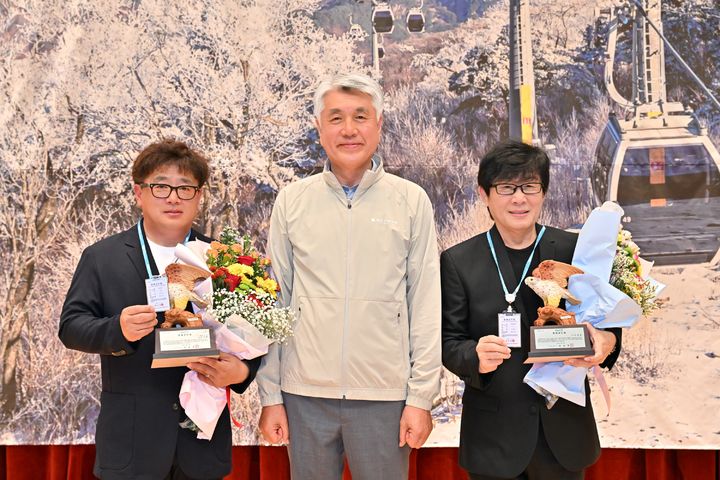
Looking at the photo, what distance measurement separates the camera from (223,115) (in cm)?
345

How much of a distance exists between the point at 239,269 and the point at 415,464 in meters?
1.84

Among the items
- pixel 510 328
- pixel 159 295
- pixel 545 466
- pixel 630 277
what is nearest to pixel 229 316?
pixel 159 295

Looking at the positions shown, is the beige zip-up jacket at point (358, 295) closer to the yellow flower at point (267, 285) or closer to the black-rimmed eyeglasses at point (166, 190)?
the yellow flower at point (267, 285)

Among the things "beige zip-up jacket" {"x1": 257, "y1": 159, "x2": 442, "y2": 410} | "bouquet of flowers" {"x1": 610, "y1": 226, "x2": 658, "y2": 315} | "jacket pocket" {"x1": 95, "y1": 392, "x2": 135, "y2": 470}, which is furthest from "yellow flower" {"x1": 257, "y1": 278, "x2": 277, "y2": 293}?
"bouquet of flowers" {"x1": 610, "y1": 226, "x2": 658, "y2": 315}

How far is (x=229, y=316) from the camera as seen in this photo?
206 centimetres

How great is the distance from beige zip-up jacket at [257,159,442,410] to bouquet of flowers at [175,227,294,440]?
0.16 metres

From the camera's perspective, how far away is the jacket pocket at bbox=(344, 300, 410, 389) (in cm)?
222

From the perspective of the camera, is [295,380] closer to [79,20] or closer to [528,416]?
[528,416]

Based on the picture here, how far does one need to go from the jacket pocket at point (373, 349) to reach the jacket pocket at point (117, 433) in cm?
68

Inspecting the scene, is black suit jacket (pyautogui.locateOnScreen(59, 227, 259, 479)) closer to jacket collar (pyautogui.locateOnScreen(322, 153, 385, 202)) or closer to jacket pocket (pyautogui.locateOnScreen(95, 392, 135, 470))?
jacket pocket (pyautogui.locateOnScreen(95, 392, 135, 470))

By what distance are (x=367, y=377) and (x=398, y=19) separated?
6.32 ft

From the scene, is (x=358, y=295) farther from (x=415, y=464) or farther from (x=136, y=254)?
(x=415, y=464)

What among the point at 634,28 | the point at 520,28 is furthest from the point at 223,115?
the point at 634,28

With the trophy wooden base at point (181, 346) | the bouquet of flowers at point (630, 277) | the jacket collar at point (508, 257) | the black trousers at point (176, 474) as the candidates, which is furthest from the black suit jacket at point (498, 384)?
the black trousers at point (176, 474)
